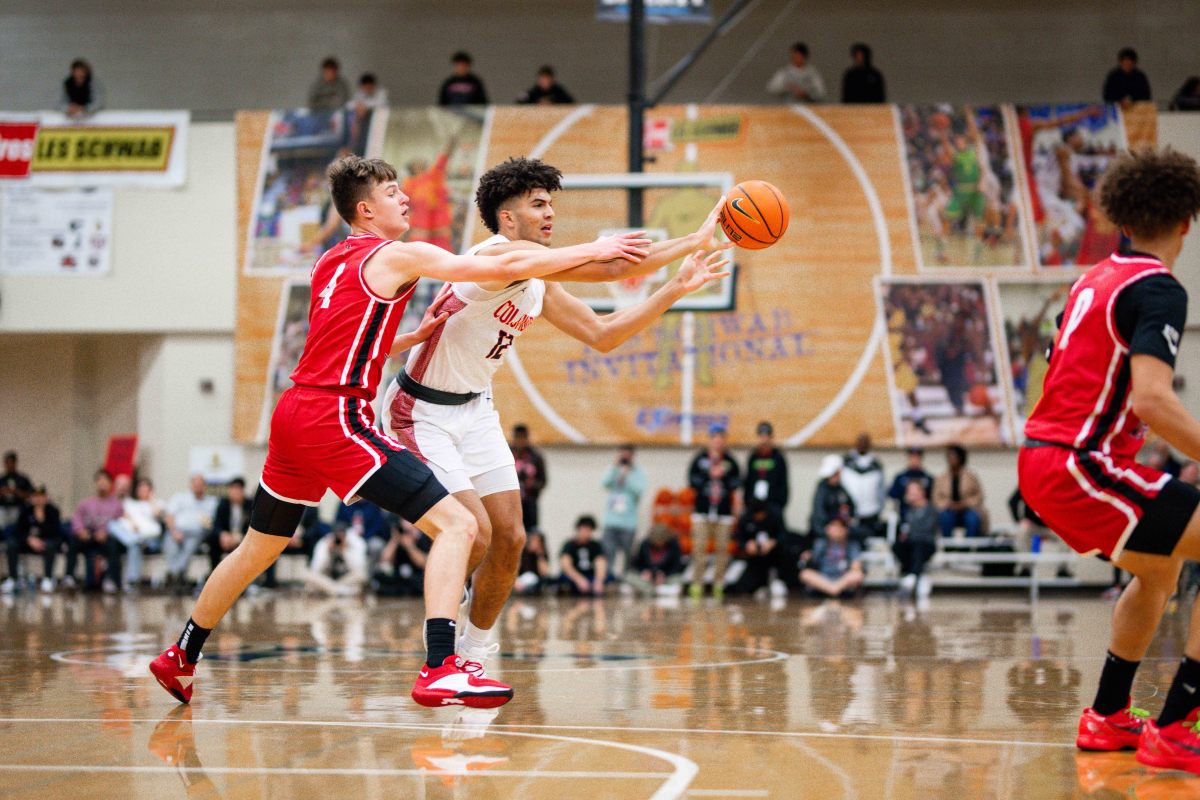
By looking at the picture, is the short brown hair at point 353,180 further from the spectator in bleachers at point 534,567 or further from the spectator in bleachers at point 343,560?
the spectator in bleachers at point 343,560

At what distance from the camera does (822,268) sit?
1675 centimetres

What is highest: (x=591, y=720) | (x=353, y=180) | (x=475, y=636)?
(x=353, y=180)

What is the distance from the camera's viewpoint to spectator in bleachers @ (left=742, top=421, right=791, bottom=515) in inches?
618

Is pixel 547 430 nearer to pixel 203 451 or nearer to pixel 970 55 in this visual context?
pixel 203 451

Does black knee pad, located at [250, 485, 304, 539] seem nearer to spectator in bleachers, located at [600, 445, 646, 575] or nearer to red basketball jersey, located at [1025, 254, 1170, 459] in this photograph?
red basketball jersey, located at [1025, 254, 1170, 459]

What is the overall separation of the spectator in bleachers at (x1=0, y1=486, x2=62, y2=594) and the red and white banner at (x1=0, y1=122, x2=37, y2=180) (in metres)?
4.41

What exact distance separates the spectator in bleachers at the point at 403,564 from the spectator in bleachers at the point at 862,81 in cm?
769

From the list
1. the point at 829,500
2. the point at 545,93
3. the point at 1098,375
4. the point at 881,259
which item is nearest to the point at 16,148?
the point at 545,93

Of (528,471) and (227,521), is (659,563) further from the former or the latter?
(227,521)

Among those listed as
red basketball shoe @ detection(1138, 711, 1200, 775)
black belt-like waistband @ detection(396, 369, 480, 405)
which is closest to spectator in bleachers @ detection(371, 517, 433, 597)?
black belt-like waistband @ detection(396, 369, 480, 405)

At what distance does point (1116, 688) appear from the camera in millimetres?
4520

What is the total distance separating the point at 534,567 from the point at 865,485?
3978 mm

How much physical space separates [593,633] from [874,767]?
5822mm

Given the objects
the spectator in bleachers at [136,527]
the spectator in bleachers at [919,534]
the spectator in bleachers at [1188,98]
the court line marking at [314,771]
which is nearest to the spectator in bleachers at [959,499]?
the spectator in bleachers at [919,534]
